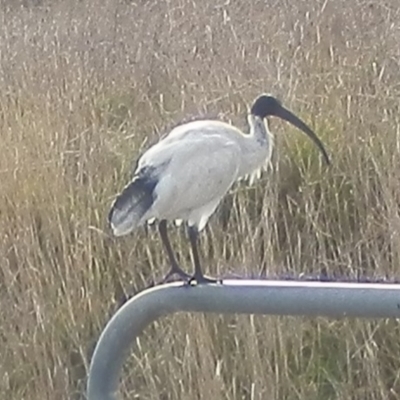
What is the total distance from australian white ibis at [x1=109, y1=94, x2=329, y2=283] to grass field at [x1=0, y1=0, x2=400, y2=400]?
453mm

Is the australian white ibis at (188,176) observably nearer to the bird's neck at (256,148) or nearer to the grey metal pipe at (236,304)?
the bird's neck at (256,148)

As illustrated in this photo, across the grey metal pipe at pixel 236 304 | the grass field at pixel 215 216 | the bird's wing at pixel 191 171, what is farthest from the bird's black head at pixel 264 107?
the grey metal pipe at pixel 236 304

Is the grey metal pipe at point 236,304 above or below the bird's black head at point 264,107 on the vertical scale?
below

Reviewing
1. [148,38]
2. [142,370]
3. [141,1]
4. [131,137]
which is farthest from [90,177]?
[141,1]

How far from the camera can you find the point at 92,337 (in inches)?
82.1

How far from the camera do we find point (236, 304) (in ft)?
3.10

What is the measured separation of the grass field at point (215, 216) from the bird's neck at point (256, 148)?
0.43m

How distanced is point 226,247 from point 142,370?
28 centimetres

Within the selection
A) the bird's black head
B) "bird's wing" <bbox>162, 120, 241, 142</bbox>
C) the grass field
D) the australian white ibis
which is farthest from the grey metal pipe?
the grass field

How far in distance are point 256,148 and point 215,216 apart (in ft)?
2.33

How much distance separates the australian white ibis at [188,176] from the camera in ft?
4.35

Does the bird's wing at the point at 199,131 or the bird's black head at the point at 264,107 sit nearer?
the bird's wing at the point at 199,131

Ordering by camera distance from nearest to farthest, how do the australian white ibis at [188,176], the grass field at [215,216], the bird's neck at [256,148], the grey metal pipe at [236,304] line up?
the grey metal pipe at [236,304], the australian white ibis at [188,176], the bird's neck at [256,148], the grass field at [215,216]

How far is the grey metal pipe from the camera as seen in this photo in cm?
88
